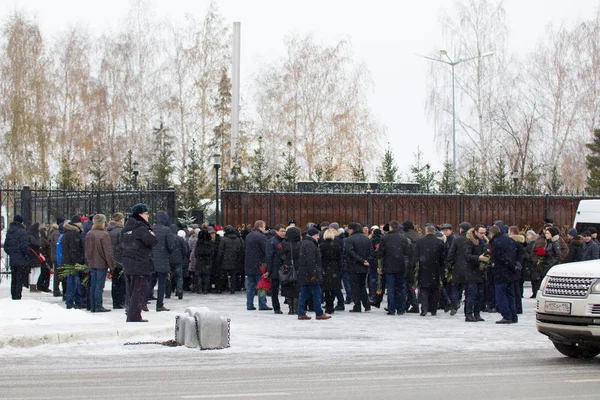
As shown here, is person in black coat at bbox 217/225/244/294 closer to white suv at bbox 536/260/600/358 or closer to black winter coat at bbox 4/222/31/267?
black winter coat at bbox 4/222/31/267

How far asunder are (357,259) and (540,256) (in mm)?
4812

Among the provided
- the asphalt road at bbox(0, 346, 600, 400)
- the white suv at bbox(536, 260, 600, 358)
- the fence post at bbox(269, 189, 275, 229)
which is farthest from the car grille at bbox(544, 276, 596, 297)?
the fence post at bbox(269, 189, 275, 229)

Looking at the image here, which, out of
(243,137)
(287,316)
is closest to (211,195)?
→ (243,137)

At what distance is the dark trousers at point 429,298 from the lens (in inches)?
720

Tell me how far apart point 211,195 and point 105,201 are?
7.95 m

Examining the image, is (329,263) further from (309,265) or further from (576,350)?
(576,350)

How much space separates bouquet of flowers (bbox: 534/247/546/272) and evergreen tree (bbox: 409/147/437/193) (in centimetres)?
1304

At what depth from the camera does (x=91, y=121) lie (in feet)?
176

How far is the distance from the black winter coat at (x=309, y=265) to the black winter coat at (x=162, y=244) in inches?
127

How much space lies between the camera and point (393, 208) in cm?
3184

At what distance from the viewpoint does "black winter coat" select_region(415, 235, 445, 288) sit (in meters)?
17.8

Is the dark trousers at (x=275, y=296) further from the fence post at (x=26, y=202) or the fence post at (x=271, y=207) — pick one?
the fence post at (x=271, y=207)

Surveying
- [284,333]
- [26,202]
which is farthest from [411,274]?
[26,202]

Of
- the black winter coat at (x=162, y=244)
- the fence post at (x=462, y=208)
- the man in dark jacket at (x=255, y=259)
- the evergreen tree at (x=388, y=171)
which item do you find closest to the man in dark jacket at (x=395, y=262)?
the man in dark jacket at (x=255, y=259)
